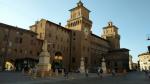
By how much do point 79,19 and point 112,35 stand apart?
36264mm

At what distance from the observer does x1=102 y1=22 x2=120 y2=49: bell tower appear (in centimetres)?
10239

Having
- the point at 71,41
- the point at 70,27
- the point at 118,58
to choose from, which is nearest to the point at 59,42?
the point at 71,41

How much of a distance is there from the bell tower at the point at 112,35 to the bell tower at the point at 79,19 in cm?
Answer: 2969

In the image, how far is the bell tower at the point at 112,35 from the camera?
102m

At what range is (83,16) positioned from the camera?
73.1 meters

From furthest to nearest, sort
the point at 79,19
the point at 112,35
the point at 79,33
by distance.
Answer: the point at 112,35 < the point at 79,19 < the point at 79,33

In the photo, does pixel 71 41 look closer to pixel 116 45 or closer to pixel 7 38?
pixel 7 38

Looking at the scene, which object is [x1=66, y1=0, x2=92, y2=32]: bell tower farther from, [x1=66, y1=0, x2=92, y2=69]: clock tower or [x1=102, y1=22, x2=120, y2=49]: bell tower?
[x1=102, y1=22, x2=120, y2=49]: bell tower

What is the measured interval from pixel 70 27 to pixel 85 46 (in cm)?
1051

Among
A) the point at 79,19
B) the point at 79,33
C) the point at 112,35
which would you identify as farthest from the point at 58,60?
the point at 112,35

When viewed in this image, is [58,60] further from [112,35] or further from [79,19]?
[112,35]

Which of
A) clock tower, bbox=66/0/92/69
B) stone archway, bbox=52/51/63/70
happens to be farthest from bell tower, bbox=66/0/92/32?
stone archway, bbox=52/51/63/70

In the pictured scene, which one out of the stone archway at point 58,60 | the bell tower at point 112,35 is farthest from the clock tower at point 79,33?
the bell tower at point 112,35

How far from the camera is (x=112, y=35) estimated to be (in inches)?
4053
